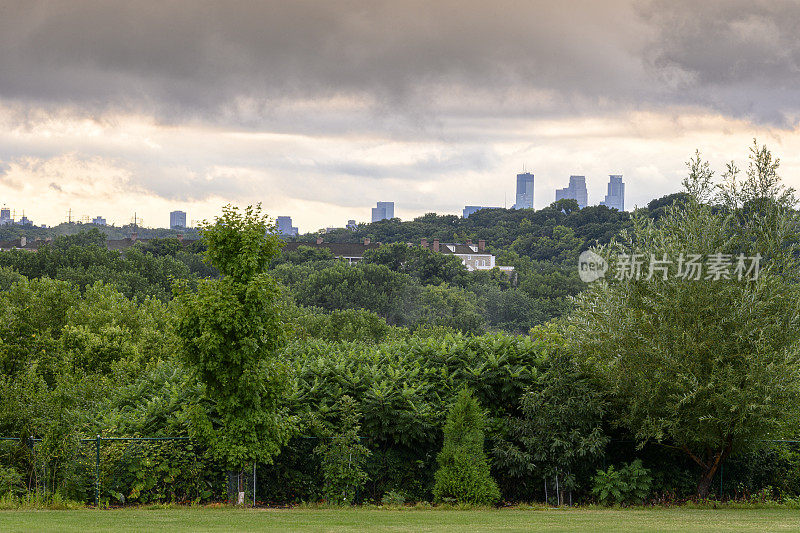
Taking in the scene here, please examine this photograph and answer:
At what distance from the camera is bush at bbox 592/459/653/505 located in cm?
1939

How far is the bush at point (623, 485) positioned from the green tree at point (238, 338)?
7.78 m

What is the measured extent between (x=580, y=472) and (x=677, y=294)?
5.16m

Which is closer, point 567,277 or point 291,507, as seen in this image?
point 291,507

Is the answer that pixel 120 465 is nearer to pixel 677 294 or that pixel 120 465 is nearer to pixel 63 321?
pixel 677 294

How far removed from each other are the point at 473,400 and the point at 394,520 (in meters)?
3.89

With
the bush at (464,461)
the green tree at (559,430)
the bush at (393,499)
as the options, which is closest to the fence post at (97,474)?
the bush at (393,499)

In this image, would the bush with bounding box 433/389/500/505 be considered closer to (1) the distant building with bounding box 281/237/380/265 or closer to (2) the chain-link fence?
(2) the chain-link fence

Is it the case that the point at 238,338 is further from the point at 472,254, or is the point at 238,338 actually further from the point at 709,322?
the point at 472,254

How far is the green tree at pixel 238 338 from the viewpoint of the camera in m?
17.1

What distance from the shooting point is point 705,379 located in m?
18.3

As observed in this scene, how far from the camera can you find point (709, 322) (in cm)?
1841

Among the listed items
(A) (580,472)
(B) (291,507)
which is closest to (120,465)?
(B) (291,507)

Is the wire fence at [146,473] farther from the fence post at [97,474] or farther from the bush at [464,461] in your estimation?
the bush at [464,461]

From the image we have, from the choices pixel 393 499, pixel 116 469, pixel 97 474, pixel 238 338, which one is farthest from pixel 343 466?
pixel 97 474
